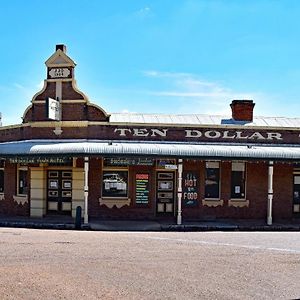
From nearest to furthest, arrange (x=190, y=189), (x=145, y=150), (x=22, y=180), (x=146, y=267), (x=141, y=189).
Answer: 1. (x=146, y=267)
2. (x=145, y=150)
3. (x=141, y=189)
4. (x=190, y=189)
5. (x=22, y=180)

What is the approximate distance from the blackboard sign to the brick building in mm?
44

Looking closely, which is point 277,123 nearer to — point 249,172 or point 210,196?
point 249,172

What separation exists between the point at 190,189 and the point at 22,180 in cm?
772

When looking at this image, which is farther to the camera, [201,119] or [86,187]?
[201,119]

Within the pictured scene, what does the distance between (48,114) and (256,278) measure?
12154 mm

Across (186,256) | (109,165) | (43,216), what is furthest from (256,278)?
(43,216)

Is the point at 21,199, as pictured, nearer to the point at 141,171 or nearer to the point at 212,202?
the point at 141,171

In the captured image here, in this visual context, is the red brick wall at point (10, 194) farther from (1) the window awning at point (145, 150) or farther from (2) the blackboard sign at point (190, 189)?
(2) the blackboard sign at point (190, 189)

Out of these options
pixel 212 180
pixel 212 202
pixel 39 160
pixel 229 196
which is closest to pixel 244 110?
pixel 212 180

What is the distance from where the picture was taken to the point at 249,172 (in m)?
19.4

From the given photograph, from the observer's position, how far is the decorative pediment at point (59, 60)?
63.3 ft

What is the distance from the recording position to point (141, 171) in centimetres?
1912

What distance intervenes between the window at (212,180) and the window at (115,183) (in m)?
3.58

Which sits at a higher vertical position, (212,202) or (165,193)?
(165,193)
